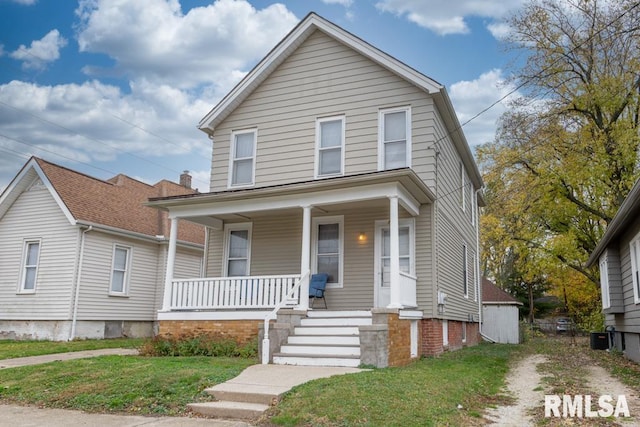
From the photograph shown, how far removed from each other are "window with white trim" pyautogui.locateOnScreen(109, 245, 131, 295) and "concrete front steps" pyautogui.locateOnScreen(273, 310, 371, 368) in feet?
31.3

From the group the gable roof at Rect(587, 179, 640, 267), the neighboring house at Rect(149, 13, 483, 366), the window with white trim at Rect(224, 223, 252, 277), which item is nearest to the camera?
the gable roof at Rect(587, 179, 640, 267)

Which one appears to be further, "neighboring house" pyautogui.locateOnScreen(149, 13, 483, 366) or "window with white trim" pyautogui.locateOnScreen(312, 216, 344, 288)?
"window with white trim" pyautogui.locateOnScreen(312, 216, 344, 288)

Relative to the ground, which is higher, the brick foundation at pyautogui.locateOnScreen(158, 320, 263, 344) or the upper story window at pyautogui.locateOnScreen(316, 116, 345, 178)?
the upper story window at pyautogui.locateOnScreen(316, 116, 345, 178)

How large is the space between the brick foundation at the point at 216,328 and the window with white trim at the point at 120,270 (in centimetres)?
Answer: 667

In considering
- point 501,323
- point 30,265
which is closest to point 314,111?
point 30,265

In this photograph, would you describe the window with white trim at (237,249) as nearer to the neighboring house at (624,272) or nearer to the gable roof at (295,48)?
the gable roof at (295,48)

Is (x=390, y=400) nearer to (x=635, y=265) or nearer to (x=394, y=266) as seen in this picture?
(x=394, y=266)

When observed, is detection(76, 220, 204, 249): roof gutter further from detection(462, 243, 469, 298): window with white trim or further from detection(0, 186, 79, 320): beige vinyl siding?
detection(462, 243, 469, 298): window with white trim

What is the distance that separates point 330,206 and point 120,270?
915cm

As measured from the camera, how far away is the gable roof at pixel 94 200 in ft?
53.6

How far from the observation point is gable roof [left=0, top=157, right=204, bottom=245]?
16.3m

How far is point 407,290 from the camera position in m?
10.6

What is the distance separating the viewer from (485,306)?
22.2 metres

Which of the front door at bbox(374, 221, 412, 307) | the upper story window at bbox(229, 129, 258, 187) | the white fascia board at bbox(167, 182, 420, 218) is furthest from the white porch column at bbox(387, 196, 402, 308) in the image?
the upper story window at bbox(229, 129, 258, 187)
